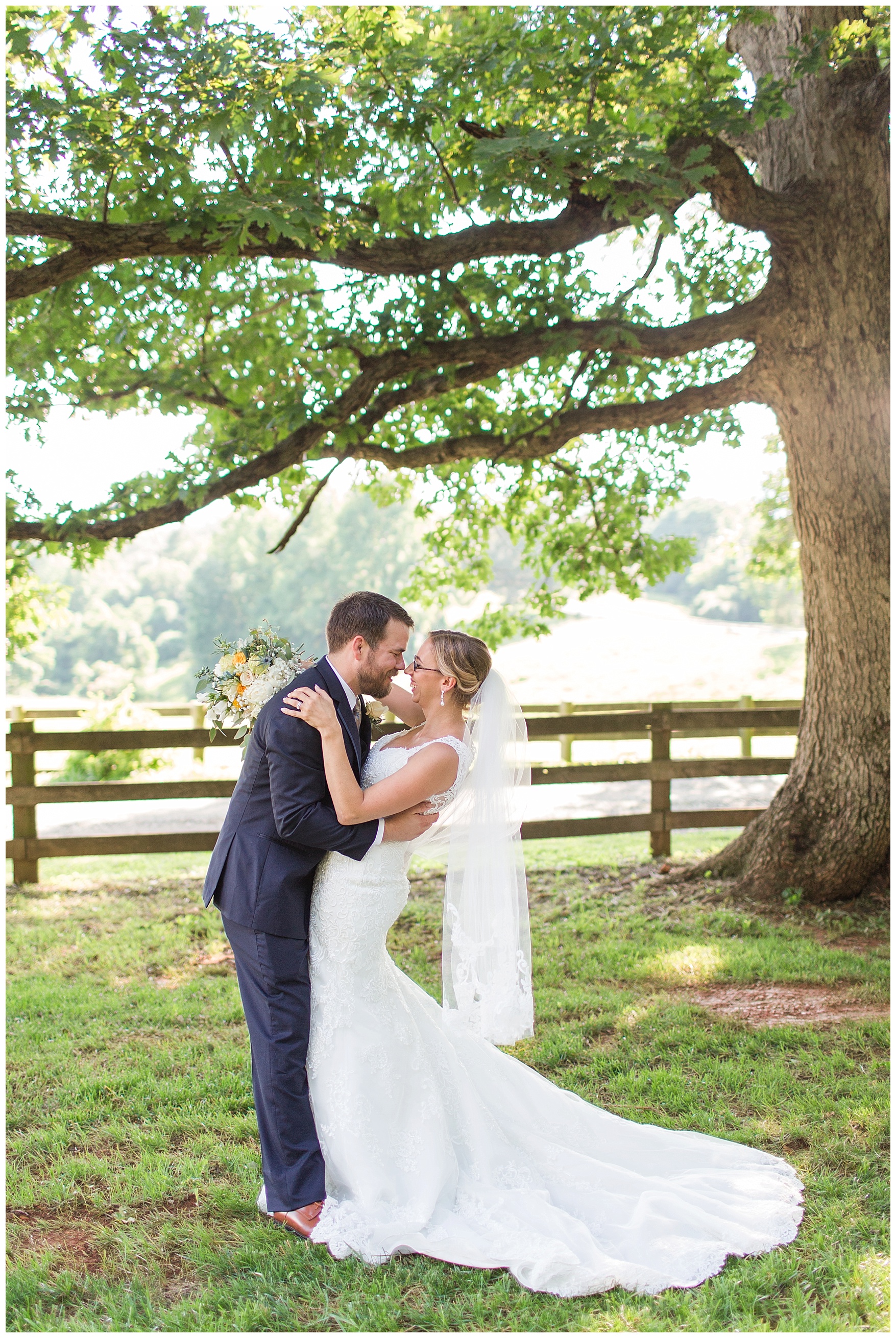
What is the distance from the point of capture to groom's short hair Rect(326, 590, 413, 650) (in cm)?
357

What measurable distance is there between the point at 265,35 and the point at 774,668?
126 feet

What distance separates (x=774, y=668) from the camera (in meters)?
40.6

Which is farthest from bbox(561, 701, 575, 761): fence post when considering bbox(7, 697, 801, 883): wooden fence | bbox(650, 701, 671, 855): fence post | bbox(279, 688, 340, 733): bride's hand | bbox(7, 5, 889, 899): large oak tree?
bbox(279, 688, 340, 733): bride's hand

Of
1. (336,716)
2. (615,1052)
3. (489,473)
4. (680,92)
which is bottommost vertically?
(615,1052)

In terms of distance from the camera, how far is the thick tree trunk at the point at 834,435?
6.83 m

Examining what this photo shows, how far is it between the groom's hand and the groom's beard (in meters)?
0.46

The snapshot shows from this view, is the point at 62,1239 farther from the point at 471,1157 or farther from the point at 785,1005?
the point at 785,1005

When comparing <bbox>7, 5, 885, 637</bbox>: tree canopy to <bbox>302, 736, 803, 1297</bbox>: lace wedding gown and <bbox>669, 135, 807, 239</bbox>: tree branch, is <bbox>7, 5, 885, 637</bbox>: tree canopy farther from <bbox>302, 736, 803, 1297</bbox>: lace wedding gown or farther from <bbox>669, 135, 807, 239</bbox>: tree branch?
<bbox>302, 736, 803, 1297</bbox>: lace wedding gown

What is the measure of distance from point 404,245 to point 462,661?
369cm

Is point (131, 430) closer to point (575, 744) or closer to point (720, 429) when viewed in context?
point (720, 429)

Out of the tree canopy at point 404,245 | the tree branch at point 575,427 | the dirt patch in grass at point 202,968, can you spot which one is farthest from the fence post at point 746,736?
the dirt patch in grass at point 202,968

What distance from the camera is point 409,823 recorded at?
3656mm

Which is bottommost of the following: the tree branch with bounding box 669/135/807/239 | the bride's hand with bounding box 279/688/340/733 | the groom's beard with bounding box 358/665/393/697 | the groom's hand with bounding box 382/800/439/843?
the groom's hand with bounding box 382/800/439/843

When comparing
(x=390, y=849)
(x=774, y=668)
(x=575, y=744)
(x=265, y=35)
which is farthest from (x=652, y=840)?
(x=774, y=668)
